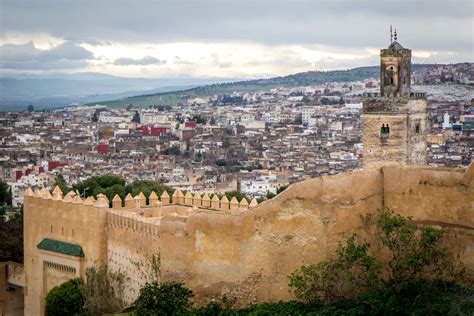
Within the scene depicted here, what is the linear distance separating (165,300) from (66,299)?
4.74 metres

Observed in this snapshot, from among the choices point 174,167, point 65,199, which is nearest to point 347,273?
point 65,199

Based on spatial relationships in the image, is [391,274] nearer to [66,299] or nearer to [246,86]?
[66,299]

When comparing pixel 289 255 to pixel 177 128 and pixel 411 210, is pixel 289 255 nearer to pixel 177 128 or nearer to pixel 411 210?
pixel 411 210

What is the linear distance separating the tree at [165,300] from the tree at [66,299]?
3.62 metres

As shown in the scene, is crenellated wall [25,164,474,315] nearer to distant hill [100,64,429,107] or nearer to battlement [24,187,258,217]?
battlement [24,187,258,217]

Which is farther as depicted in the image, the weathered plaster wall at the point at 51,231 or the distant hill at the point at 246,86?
the distant hill at the point at 246,86

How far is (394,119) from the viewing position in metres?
27.0

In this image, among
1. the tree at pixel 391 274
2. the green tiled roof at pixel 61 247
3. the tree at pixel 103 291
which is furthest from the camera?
the green tiled roof at pixel 61 247

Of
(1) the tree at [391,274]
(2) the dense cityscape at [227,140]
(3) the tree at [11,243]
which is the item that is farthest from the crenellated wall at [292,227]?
(2) the dense cityscape at [227,140]

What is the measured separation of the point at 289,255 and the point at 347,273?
3.32ft

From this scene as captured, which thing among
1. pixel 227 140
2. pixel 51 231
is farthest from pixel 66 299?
pixel 227 140

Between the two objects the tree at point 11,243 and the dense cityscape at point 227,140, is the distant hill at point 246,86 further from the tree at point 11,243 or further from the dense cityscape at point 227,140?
the tree at point 11,243

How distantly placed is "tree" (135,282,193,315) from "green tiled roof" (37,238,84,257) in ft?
13.2

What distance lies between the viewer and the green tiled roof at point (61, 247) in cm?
2078
